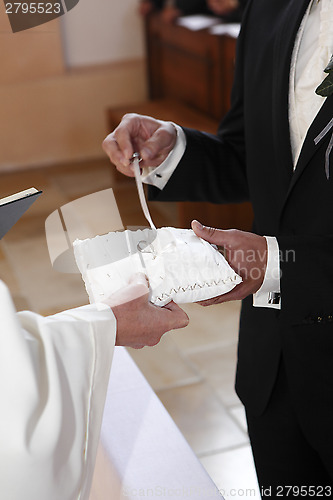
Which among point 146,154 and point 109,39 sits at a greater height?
point 146,154

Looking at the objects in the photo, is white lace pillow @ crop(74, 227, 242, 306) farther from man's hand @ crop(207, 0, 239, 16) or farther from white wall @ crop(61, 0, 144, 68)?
white wall @ crop(61, 0, 144, 68)

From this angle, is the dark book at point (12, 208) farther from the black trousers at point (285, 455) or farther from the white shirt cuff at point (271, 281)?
the black trousers at point (285, 455)

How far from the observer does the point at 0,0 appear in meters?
0.85

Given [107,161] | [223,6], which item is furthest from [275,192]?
[223,6]

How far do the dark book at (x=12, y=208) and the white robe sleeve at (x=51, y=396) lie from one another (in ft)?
0.45

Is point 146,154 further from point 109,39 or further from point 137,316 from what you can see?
point 109,39

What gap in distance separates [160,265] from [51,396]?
0.24 metres

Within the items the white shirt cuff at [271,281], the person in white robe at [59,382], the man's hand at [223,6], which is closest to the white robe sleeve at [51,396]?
the person in white robe at [59,382]

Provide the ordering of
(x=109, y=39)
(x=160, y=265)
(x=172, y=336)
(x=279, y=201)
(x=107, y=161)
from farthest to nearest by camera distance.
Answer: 1. (x=109, y=39)
2. (x=172, y=336)
3. (x=107, y=161)
4. (x=279, y=201)
5. (x=160, y=265)

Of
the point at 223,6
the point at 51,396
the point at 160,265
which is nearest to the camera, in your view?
the point at 51,396

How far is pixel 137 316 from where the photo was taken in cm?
87

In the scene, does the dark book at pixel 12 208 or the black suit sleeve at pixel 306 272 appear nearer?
the dark book at pixel 12 208

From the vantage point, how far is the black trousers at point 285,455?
4.15ft

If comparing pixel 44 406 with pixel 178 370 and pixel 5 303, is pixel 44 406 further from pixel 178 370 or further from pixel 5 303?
pixel 178 370
